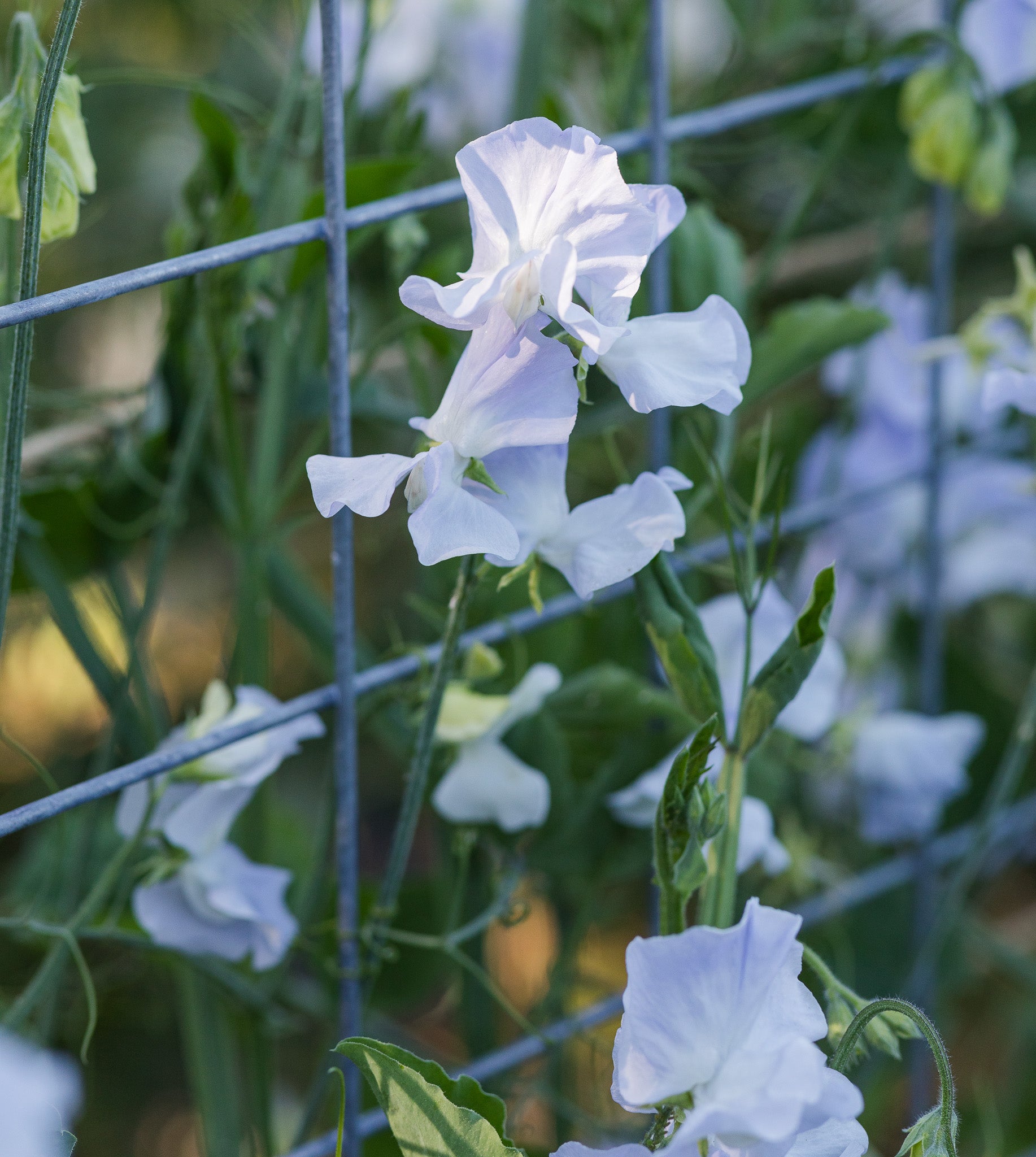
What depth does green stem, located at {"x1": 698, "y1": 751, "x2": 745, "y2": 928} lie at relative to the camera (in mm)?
440

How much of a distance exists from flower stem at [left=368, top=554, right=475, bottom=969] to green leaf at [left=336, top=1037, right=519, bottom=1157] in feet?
0.34

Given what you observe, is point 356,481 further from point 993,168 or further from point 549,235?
point 993,168

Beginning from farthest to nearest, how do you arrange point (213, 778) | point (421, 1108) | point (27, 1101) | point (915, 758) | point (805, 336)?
point (915, 758), point (805, 336), point (213, 778), point (421, 1108), point (27, 1101)

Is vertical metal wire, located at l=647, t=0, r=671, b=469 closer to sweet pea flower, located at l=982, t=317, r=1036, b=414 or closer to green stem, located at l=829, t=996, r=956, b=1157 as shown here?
sweet pea flower, located at l=982, t=317, r=1036, b=414

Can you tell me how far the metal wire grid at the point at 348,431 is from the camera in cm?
42

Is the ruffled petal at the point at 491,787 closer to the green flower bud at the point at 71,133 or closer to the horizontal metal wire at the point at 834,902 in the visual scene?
the horizontal metal wire at the point at 834,902

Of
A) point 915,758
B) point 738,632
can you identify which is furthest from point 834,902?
point 738,632

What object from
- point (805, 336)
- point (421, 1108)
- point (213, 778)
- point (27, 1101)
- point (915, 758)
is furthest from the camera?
point (915, 758)

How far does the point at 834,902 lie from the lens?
746mm

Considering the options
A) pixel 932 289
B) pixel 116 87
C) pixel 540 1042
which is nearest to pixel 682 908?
pixel 540 1042

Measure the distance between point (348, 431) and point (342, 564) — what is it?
0.16 ft

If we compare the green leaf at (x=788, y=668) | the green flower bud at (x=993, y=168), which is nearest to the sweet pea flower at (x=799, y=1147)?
the green leaf at (x=788, y=668)

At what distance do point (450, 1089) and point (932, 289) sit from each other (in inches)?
21.1

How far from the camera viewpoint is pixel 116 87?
1.33 meters
